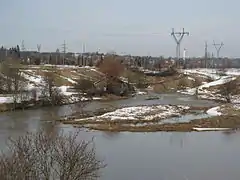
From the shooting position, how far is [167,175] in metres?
15.2

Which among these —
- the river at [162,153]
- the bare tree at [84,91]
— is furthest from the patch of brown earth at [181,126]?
the bare tree at [84,91]

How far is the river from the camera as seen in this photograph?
15445 millimetres

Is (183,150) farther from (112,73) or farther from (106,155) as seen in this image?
(112,73)

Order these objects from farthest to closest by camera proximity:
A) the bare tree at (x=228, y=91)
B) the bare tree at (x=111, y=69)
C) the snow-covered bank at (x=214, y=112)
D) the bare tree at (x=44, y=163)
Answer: the bare tree at (x=111, y=69), the bare tree at (x=228, y=91), the snow-covered bank at (x=214, y=112), the bare tree at (x=44, y=163)

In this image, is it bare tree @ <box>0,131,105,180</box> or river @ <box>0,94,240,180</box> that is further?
river @ <box>0,94,240,180</box>

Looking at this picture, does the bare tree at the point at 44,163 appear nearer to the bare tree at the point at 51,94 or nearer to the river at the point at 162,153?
the river at the point at 162,153

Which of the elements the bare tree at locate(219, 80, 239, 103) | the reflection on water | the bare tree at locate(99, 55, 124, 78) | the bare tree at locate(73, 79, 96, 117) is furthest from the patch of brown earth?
the bare tree at locate(99, 55, 124, 78)

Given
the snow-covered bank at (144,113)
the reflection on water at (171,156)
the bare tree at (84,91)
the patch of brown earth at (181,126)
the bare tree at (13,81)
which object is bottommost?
the reflection on water at (171,156)

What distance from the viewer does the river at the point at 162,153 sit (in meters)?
15.4

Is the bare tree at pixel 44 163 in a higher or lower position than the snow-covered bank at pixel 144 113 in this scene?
higher

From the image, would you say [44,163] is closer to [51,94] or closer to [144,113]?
[144,113]

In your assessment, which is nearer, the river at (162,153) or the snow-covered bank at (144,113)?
the river at (162,153)

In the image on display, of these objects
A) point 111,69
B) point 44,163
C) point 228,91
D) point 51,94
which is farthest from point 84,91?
point 44,163

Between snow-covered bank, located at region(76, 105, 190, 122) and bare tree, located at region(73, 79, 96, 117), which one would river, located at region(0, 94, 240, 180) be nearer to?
snow-covered bank, located at region(76, 105, 190, 122)
